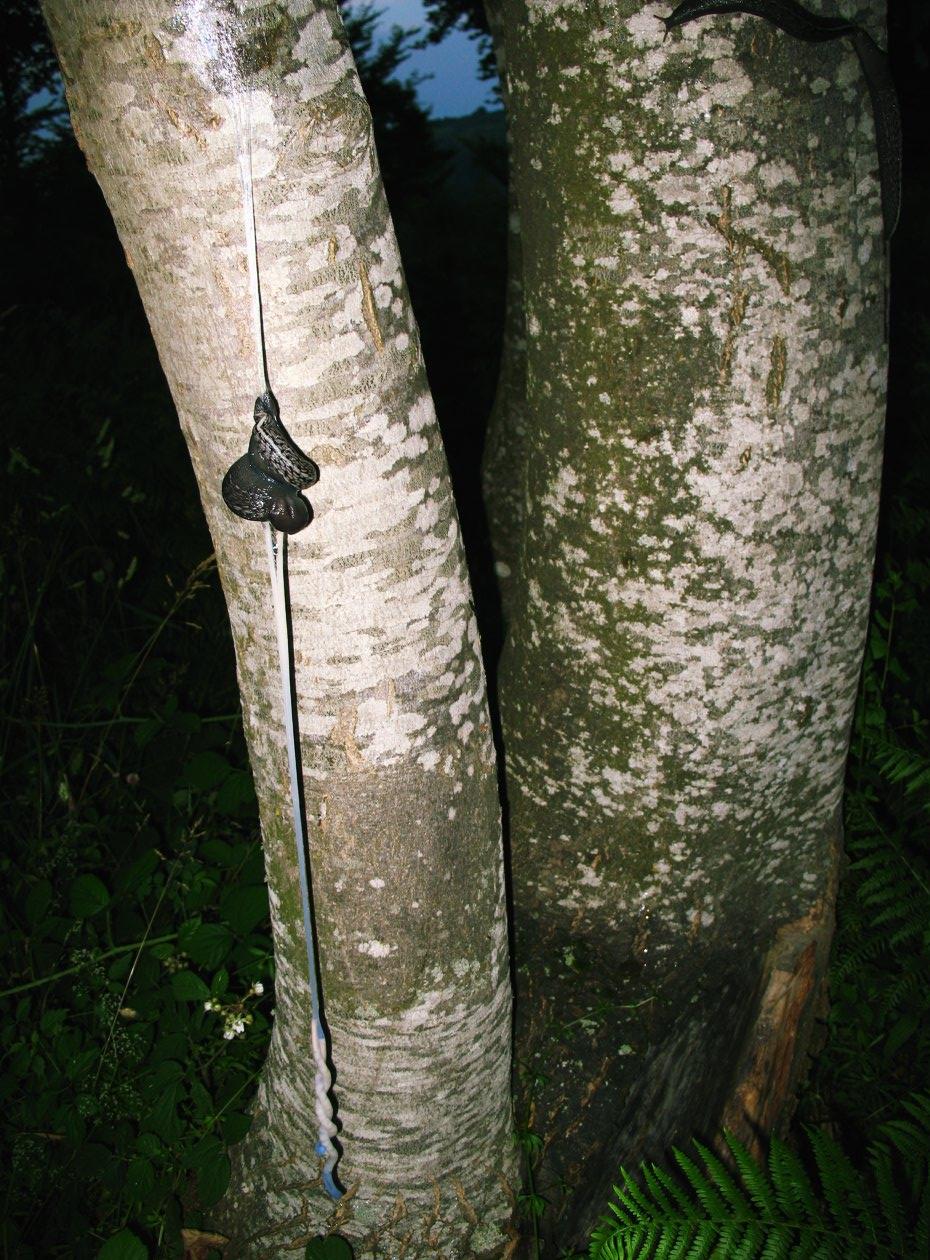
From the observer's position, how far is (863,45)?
1.10 metres

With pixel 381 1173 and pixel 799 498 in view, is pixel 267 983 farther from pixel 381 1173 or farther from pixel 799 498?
pixel 799 498

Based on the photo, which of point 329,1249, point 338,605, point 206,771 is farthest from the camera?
point 206,771

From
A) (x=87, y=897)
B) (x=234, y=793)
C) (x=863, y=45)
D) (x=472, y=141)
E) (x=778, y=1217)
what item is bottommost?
(x=778, y=1217)

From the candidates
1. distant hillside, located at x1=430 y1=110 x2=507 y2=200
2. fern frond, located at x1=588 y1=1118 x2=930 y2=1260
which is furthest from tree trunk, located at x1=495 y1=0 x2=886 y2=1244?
distant hillside, located at x1=430 y1=110 x2=507 y2=200

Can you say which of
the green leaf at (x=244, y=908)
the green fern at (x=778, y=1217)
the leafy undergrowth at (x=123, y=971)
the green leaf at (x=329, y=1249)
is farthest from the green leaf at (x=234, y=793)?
the green fern at (x=778, y=1217)

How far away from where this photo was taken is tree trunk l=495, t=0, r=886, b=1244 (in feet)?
3.72

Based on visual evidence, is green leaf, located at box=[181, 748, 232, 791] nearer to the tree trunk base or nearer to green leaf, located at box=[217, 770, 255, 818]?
green leaf, located at box=[217, 770, 255, 818]

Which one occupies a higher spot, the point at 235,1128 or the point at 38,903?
the point at 38,903

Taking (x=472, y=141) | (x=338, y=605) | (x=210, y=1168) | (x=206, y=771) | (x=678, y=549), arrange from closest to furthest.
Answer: (x=338, y=605), (x=678, y=549), (x=210, y=1168), (x=206, y=771), (x=472, y=141)

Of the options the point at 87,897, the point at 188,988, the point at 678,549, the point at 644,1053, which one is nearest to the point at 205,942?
the point at 188,988

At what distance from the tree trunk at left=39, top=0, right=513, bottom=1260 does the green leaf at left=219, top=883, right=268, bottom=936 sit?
45 centimetres

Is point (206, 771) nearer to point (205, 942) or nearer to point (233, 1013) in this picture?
point (205, 942)

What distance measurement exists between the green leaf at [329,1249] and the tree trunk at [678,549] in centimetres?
37

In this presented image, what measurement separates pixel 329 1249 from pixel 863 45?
1.85 m
